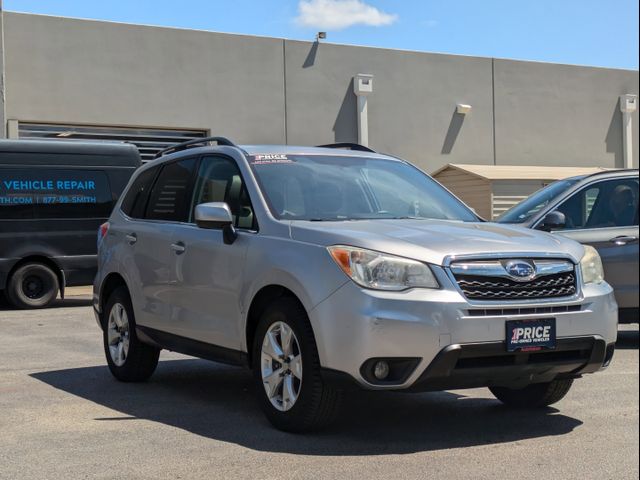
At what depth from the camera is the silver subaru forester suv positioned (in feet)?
16.6

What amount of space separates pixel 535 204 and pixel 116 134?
46.8ft

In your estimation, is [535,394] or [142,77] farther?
[142,77]

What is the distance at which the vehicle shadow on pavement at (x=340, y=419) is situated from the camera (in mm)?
5438

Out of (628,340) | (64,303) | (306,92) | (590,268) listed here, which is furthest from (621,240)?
(306,92)

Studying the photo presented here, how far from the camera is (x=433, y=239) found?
5348 millimetres

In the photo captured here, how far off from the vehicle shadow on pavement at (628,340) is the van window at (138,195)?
4728 millimetres

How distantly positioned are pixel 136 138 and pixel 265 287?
17.1 metres

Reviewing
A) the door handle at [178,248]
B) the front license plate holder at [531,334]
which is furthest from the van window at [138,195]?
the front license plate holder at [531,334]

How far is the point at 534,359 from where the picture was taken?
17.3 feet

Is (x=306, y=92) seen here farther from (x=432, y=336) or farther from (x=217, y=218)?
(x=432, y=336)

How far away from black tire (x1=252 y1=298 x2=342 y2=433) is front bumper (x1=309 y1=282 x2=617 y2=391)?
0.11m

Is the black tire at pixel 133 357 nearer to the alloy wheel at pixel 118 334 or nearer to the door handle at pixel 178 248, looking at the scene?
the alloy wheel at pixel 118 334

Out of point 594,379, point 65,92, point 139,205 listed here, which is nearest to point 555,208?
point 594,379

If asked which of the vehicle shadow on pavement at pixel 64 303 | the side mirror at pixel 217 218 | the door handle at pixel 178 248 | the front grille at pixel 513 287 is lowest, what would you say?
the vehicle shadow on pavement at pixel 64 303
